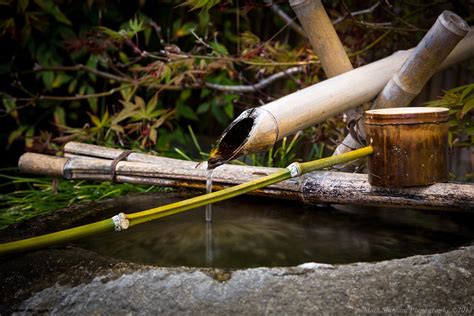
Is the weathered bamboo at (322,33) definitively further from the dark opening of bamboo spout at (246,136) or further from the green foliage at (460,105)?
the dark opening of bamboo spout at (246,136)

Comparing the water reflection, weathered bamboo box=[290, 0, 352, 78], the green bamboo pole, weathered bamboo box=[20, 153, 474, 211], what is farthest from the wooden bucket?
weathered bamboo box=[290, 0, 352, 78]

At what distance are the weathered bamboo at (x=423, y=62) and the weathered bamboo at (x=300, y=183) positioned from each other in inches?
17.1

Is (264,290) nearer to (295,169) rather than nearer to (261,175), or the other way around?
(295,169)

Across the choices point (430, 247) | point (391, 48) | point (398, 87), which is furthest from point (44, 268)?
point (391, 48)

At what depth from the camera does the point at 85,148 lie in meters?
3.36

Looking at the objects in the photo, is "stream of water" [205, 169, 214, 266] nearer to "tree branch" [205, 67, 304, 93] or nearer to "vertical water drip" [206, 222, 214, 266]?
"vertical water drip" [206, 222, 214, 266]

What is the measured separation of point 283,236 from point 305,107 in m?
0.56

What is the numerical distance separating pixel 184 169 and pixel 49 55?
2697mm

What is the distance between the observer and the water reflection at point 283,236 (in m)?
2.04

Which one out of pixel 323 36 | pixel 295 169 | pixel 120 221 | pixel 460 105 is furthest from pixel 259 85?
pixel 120 221

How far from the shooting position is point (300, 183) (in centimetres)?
254

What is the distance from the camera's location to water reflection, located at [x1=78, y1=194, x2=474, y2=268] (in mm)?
2037

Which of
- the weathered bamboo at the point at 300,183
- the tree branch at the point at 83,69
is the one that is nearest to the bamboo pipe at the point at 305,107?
the weathered bamboo at the point at 300,183

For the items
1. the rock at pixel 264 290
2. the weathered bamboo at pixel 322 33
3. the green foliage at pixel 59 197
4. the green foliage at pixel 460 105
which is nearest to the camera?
the rock at pixel 264 290
